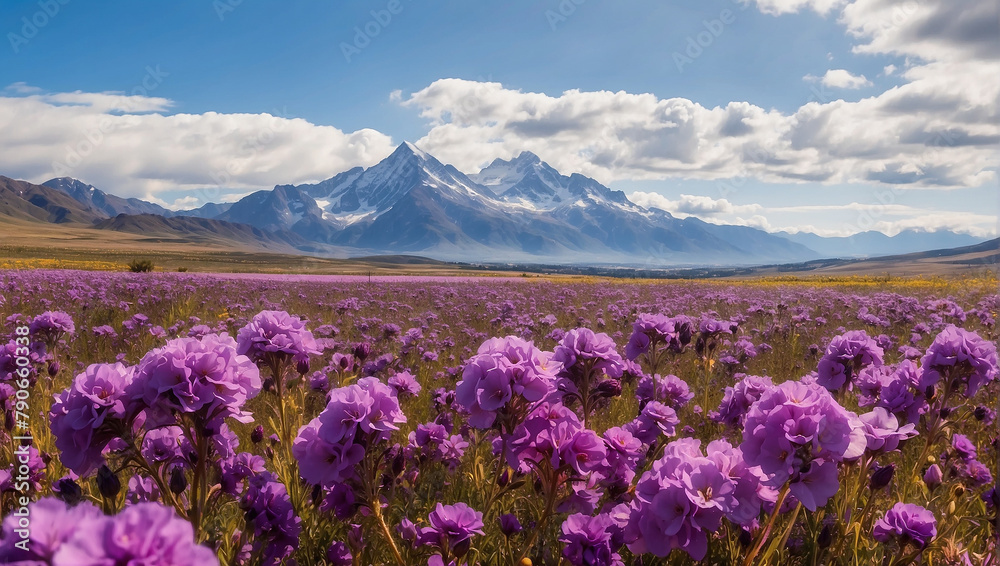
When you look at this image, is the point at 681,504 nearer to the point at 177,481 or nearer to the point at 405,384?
the point at 177,481

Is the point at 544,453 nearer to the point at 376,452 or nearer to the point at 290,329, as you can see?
the point at 376,452

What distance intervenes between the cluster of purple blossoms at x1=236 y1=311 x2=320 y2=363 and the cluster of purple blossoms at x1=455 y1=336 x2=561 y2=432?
1.22 meters

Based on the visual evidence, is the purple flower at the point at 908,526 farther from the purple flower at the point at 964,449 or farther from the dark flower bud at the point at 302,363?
the dark flower bud at the point at 302,363

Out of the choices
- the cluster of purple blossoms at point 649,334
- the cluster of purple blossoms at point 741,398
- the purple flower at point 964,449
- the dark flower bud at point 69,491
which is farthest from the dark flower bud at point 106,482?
the purple flower at point 964,449

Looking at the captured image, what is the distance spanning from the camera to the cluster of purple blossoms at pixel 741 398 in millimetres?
3520

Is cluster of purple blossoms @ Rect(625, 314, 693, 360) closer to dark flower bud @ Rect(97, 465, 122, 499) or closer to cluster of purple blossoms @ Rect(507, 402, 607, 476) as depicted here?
cluster of purple blossoms @ Rect(507, 402, 607, 476)

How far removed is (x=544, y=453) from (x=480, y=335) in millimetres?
7327

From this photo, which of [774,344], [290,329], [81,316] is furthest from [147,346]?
[774,344]

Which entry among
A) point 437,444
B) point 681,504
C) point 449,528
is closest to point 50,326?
point 437,444

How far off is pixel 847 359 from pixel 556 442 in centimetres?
287

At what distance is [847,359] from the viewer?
3881 millimetres

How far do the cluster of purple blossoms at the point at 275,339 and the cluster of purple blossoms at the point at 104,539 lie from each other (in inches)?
77.5

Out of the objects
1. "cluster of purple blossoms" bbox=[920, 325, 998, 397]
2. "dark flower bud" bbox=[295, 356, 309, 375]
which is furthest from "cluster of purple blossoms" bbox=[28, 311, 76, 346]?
"cluster of purple blossoms" bbox=[920, 325, 998, 397]

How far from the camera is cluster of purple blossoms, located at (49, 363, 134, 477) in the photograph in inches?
76.9
